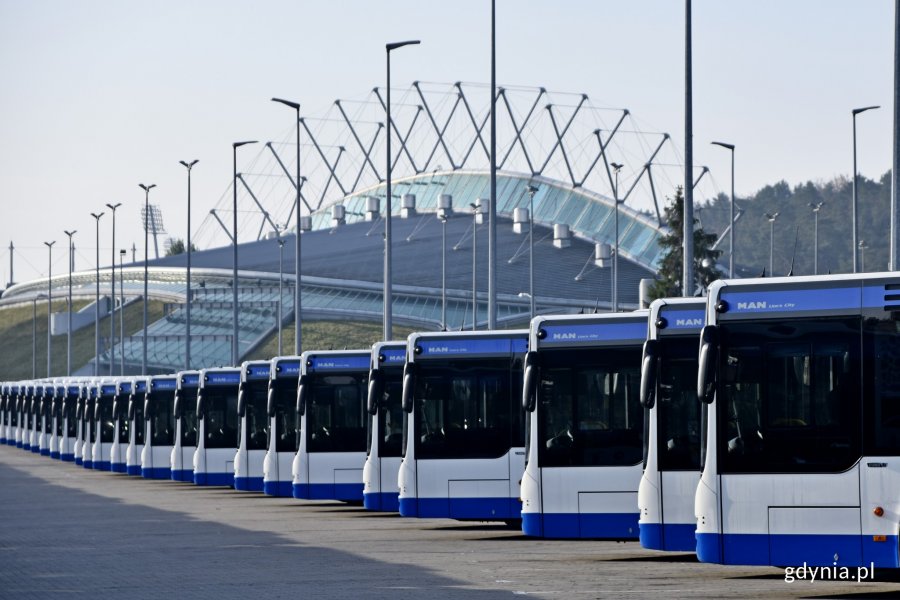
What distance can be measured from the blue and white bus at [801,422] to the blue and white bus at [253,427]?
22.3m

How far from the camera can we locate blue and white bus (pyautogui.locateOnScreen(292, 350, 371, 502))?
33.5m

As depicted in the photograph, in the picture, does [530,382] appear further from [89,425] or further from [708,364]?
[89,425]

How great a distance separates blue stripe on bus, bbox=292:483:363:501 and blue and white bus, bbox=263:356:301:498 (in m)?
2.25

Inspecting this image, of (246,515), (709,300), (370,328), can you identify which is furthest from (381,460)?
(370,328)

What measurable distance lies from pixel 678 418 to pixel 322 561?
5.27 m

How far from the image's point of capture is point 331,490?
1330 inches

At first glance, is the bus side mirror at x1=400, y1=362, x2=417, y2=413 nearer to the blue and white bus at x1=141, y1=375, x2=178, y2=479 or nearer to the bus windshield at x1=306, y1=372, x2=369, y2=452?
the bus windshield at x1=306, y1=372, x2=369, y2=452

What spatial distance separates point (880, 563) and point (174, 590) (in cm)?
726

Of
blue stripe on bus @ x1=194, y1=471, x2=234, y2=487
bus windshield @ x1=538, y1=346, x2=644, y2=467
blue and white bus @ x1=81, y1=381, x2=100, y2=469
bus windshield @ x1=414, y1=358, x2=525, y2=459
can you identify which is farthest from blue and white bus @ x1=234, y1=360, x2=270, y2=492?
blue and white bus @ x1=81, y1=381, x2=100, y2=469

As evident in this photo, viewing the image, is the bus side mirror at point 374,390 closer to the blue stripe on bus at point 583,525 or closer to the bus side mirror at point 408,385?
the bus side mirror at point 408,385

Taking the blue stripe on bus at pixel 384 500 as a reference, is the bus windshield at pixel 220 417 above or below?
above

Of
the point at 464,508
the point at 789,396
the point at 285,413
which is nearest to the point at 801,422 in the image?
the point at 789,396

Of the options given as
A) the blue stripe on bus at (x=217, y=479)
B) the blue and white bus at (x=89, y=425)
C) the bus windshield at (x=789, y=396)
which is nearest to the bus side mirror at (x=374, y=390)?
the bus windshield at (x=789, y=396)

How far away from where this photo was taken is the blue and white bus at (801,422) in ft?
56.8
